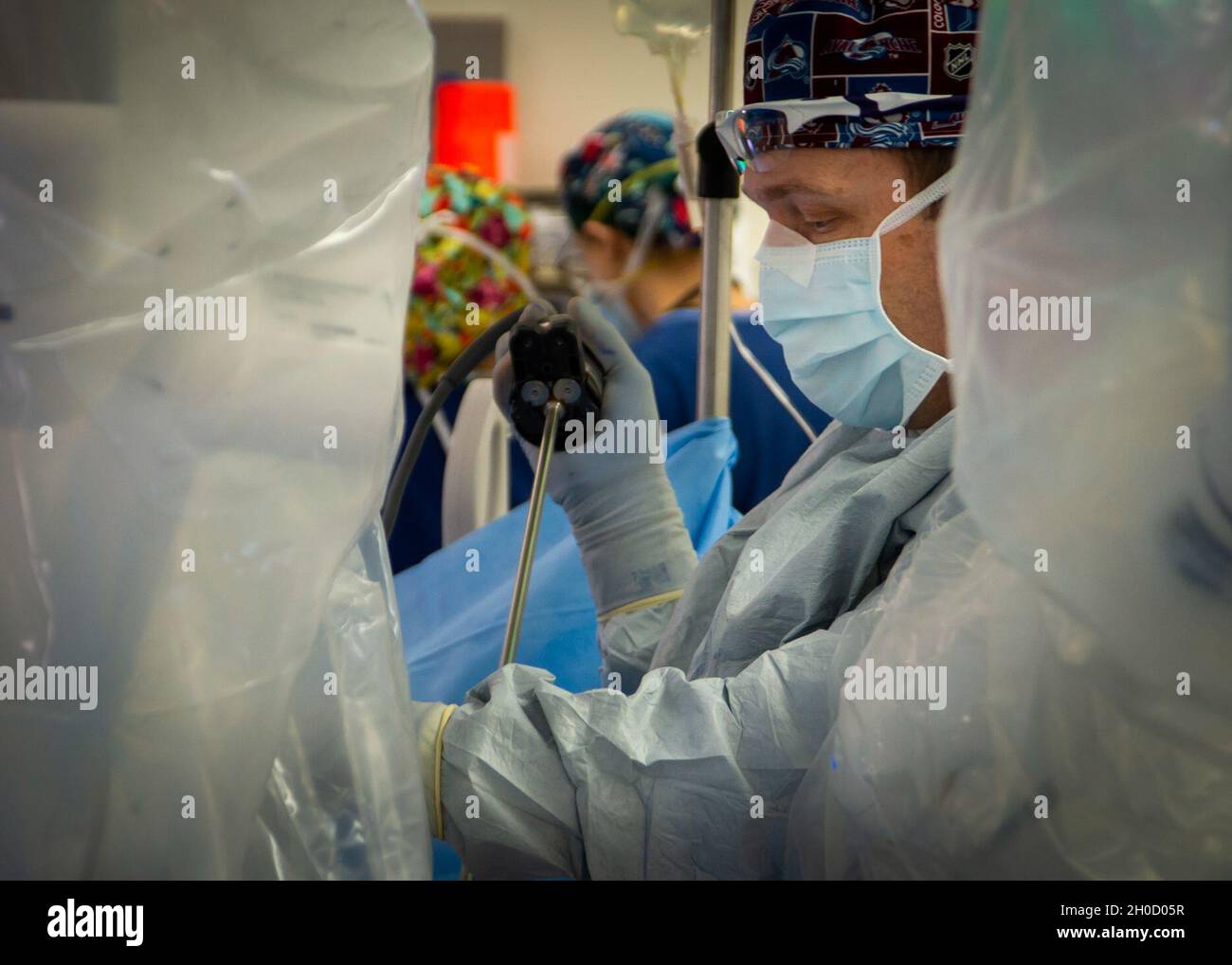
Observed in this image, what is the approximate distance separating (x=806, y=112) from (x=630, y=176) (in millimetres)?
1425

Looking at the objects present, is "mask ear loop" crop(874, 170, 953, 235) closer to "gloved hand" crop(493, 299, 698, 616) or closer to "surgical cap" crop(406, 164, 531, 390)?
"gloved hand" crop(493, 299, 698, 616)

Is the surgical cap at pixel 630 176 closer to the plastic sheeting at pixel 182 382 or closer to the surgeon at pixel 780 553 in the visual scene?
the surgeon at pixel 780 553

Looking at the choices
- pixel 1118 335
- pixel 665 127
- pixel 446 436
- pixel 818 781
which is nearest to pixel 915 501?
pixel 818 781

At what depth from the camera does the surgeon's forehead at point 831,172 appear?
3.52 ft

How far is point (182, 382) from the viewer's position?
66 cm

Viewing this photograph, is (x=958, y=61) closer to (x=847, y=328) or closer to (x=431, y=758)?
(x=847, y=328)

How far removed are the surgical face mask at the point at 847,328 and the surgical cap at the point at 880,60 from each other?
6cm

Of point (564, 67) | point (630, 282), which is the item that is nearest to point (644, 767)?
point (630, 282)

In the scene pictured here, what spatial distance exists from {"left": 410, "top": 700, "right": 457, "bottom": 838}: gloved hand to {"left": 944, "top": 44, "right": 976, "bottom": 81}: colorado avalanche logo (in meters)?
0.65

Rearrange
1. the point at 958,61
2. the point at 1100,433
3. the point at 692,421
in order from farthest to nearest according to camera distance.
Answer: the point at 692,421 → the point at 958,61 → the point at 1100,433

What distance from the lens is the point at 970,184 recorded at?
0.65 meters

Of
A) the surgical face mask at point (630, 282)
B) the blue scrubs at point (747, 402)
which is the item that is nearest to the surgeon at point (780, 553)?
the blue scrubs at point (747, 402)

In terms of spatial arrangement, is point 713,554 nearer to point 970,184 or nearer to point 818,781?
point 818,781
